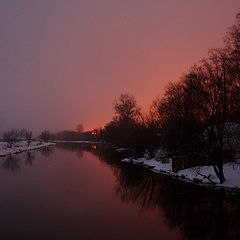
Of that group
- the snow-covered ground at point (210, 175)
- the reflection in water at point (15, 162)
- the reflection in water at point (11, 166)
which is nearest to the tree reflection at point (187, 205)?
the snow-covered ground at point (210, 175)

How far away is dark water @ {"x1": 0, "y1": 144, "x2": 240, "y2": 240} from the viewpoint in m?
11.4

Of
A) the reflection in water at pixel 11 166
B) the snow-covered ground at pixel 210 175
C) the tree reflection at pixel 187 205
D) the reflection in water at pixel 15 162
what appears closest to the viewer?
the tree reflection at pixel 187 205

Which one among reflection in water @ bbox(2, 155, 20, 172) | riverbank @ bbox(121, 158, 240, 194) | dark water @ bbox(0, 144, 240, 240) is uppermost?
riverbank @ bbox(121, 158, 240, 194)

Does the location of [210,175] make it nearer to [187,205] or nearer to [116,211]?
[187,205]

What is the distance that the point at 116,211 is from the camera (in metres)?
14.6

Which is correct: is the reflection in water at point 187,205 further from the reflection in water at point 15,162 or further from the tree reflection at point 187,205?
the reflection in water at point 15,162

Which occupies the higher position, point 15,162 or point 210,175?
point 210,175

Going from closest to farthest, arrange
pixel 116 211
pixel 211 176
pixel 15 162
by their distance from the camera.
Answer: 1. pixel 116 211
2. pixel 211 176
3. pixel 15 162

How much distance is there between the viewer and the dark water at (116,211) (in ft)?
37.2

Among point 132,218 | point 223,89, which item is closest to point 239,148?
point 223,89

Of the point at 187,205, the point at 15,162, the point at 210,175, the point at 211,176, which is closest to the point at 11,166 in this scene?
the point at 15,162

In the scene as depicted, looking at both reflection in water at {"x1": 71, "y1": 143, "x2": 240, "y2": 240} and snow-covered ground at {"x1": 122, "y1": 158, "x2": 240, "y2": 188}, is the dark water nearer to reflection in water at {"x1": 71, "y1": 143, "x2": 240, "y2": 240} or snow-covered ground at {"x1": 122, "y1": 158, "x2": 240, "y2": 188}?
reflection in water at {"x1": 71, "y1": 143, "x2": 240, "y2": 240}

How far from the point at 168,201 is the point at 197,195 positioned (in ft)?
7.04

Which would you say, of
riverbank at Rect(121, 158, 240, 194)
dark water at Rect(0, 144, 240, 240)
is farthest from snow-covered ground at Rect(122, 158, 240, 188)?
dark water at Rect(0, 144, 240, 240)
